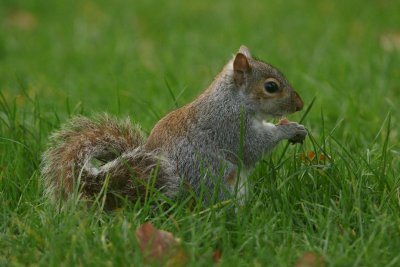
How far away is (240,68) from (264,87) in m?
0.13

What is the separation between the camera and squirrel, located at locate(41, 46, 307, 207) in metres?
2.96

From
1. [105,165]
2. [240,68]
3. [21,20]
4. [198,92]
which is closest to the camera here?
[105,165]

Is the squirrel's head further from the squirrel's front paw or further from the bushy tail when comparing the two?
the bushy tail

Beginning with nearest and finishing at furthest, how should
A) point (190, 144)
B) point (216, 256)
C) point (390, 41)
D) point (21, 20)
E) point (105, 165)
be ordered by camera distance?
point (216, 256) → point (105, 165) → point (190, 144) → point (390, 41) → point (21, 20)

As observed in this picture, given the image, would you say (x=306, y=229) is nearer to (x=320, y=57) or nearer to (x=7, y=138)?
(x=7, y=138)

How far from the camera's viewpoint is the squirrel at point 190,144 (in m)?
2.96

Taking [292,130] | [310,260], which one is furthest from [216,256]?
[292,130]

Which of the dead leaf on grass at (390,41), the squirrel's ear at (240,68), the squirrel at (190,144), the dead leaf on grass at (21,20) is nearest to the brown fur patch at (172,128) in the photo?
the squirrel at (190,144)

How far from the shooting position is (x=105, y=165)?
2953mm

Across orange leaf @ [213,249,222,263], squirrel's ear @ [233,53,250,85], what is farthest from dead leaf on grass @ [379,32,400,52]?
orange leaf @ [213,249,222,263]

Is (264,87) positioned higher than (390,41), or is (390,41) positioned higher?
(264,87)

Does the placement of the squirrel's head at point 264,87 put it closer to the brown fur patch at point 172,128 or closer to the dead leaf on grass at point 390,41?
the brown fur patch at point 172,128

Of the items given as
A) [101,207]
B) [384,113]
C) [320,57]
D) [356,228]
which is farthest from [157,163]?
[320,57]

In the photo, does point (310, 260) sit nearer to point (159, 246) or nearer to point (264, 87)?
point (159, 246)
